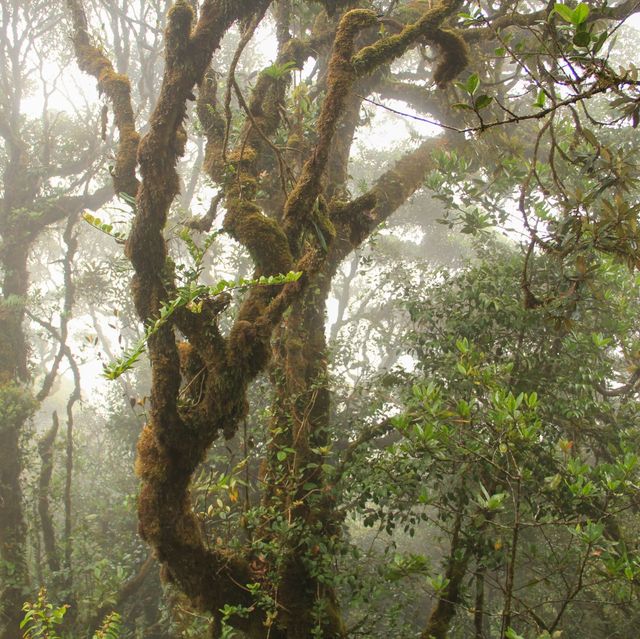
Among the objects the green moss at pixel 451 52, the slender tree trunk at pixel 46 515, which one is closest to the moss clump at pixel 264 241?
the green moss at pixel 451 52

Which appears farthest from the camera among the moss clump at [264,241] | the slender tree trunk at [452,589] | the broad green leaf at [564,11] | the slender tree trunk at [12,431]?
the slender tree trunk at [12,431]

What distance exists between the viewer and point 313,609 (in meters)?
3.56

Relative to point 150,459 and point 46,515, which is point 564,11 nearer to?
point 150,459

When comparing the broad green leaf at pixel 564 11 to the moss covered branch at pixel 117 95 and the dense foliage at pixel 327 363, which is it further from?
the moss covered branch at pixel 117 95

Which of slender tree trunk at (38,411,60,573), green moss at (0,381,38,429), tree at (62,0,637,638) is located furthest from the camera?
green moss at (0,381,38,429)

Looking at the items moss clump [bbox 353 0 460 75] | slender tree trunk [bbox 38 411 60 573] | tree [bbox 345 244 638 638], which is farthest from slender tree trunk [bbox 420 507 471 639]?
slender tree trunk [bbox 38 411 60 573]

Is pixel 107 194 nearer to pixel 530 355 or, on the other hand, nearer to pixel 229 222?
pixel 229 222

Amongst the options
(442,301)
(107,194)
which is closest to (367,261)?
(442,301)

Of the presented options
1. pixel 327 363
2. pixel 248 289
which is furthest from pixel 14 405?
pixel 248 289

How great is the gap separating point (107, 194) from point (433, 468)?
10.3m

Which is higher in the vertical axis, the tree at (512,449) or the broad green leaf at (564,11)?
the broad green leaf at (564,11)

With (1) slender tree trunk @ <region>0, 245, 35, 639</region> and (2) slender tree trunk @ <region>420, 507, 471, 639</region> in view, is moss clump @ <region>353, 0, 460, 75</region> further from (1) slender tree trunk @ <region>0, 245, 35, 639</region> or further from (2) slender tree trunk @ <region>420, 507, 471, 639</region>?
(1) slender tree trunk @ <region>0, 245, 35, 639</region>

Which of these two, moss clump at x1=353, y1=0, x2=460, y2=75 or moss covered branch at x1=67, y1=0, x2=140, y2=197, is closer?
moss clump at x1=353, y1=0, x2=460, y2=75

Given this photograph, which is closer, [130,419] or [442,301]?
[442,301]
